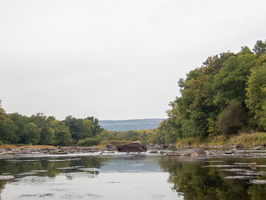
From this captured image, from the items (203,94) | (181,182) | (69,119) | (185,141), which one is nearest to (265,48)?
(203,94)

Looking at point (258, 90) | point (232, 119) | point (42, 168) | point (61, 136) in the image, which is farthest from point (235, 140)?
point (61, 136)

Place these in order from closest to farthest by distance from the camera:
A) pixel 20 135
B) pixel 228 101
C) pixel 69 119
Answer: pixel 228 101 < pixel 20 135 < pixel 69 119

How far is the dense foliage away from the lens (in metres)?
61.2

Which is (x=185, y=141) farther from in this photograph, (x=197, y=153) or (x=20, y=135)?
(x=20, y=135)

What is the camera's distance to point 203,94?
82.2 m

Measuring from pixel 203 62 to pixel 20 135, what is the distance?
76.2 m

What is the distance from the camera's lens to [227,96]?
7462 cm

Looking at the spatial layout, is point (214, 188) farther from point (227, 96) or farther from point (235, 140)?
point (227, 96)

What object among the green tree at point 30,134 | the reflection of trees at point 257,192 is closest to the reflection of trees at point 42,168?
the reflection of trees at point 257,192

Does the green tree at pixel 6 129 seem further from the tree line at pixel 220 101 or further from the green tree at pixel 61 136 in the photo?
the green tree at pixel 61 136

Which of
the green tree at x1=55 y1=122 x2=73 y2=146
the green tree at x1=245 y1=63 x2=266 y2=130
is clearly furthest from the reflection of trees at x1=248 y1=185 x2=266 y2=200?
the green tree at x1=55 y1=122 x2=73 y2=146

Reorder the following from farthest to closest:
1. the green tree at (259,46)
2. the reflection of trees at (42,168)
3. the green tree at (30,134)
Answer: the green tree at (30,134) < the green tree at (259,46) < the reflection of trees at (42,168)

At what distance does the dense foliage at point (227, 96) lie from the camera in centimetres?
6125

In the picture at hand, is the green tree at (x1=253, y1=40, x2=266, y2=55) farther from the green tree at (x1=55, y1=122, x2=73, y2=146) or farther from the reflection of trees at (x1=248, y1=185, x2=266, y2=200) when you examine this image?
the green tree at (x1=55, y1=122, x2=73, y2=146)
